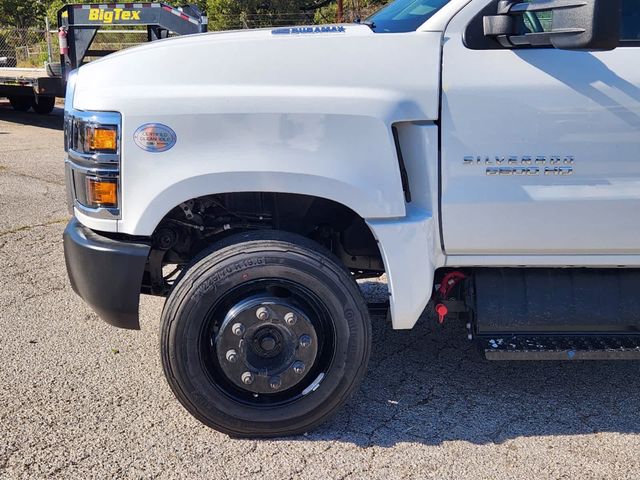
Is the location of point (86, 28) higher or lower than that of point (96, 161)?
higher

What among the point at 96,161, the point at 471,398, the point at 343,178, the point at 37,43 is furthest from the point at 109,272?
the point at 37,43

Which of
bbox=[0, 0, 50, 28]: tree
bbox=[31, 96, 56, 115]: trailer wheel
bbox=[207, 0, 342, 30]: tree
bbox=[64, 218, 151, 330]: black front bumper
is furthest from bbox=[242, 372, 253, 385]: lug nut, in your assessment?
bbox=[0, 0, 50, 28]: tree

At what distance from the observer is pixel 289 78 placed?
9.82 ft

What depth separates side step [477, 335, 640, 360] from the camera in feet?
10.7

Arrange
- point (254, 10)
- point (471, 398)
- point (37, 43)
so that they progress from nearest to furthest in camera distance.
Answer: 1. point (471, 398)
2. point (37, 43)
3. point (254, 10)

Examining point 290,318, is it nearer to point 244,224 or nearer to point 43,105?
point 244,224

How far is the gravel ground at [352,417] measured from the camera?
121 inches

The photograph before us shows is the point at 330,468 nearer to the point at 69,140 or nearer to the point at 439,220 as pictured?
the point at 439,220

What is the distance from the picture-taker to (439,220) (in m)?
3.13

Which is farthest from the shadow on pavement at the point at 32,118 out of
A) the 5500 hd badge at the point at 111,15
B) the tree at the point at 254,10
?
the tree at the point at 254,10

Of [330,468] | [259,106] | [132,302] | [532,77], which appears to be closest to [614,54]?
[532,77]

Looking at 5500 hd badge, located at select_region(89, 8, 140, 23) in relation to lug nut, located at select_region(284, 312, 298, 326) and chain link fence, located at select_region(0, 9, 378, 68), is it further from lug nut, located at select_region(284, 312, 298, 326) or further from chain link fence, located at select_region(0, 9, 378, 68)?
lug nut, located at select_region(284, 312, 298, 326)

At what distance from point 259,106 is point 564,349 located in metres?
1.74

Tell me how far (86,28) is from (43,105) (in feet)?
17.9
